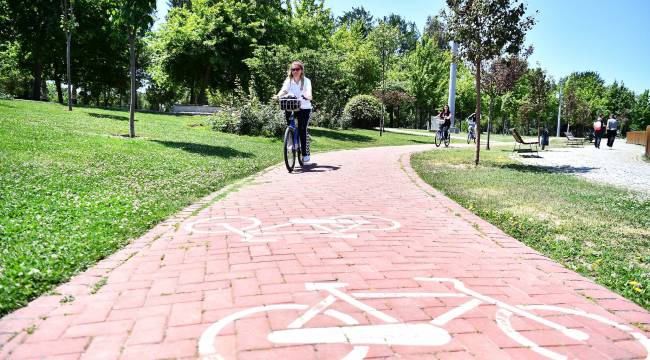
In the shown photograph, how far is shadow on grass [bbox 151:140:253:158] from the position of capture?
1199 cm

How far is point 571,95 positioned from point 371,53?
59.5 ft

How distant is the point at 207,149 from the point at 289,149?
3.83 m

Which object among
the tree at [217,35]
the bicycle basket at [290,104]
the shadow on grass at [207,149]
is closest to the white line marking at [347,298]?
the bicycle basket at [290,104]

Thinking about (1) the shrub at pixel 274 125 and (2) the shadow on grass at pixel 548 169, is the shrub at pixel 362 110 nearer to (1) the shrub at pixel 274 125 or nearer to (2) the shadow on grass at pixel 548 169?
(1) the shrub at pixel 274 125

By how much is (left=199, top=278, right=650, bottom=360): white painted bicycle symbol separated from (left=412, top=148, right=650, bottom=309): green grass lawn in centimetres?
104

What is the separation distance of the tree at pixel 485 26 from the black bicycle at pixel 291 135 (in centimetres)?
541

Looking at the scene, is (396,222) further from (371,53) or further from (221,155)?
(371,53)

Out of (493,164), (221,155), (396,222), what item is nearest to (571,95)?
(493,164)

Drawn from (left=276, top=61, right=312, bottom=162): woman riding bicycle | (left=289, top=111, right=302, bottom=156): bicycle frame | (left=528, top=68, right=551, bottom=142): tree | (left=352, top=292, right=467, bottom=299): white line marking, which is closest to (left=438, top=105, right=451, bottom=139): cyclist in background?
(left=528, top=68, right=551, bottom=142): tree

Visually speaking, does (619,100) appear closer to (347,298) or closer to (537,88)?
(537,88)

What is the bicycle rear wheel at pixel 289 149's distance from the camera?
30.8ft

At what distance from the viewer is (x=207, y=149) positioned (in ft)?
41.6

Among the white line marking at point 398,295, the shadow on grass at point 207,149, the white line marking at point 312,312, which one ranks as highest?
the shadow on grass at point 207,149

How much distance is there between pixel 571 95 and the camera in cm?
4156
